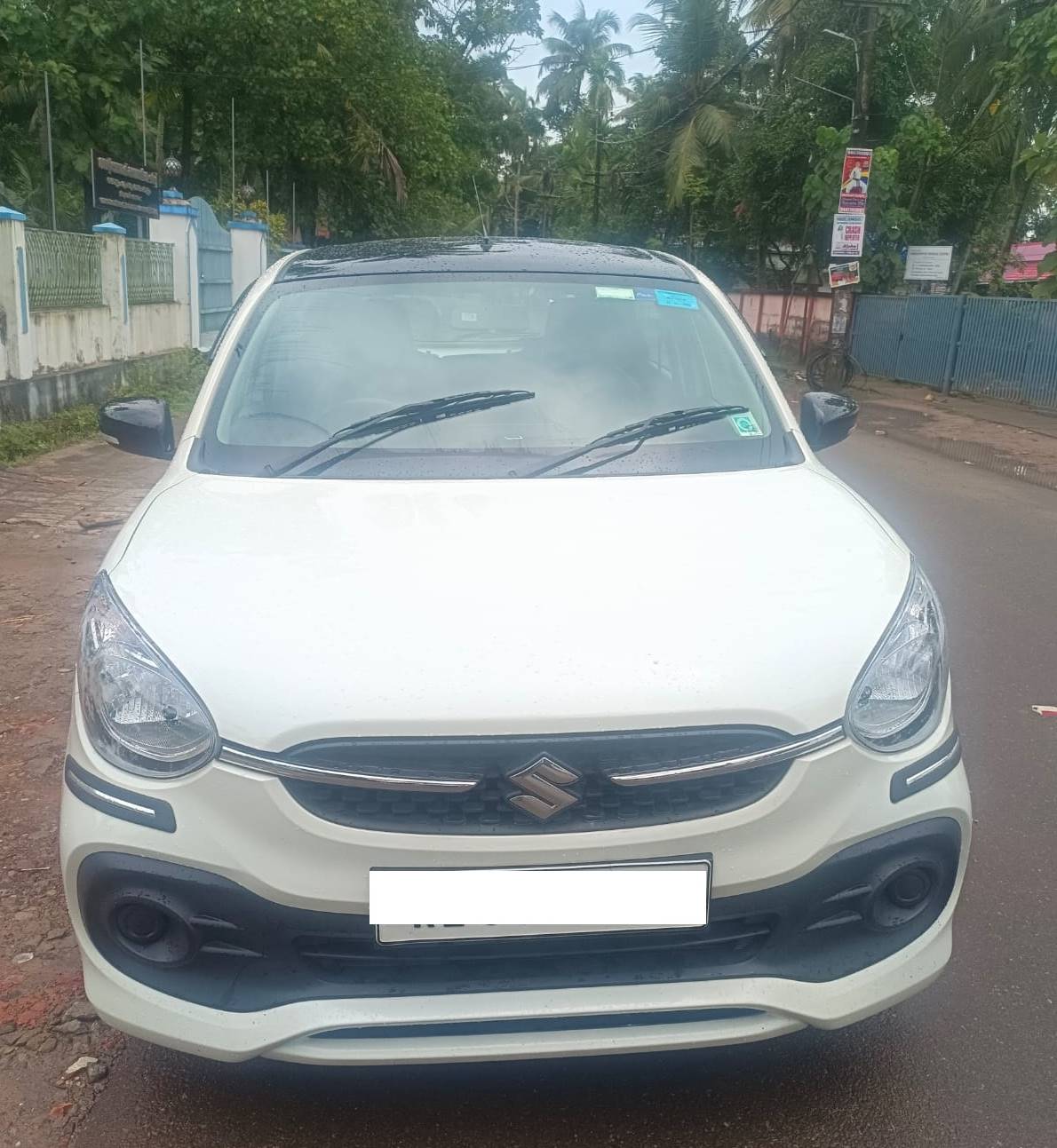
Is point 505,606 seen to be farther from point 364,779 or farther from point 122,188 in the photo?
point 122,188

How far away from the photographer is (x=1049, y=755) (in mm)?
4125

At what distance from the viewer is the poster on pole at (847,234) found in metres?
18.6

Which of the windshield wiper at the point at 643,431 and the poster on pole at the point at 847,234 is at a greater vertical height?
the poster on pole at the point at 847,234

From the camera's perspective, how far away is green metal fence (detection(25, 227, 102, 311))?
439 inches

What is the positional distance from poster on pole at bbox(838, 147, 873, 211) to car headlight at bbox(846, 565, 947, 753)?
1749cm

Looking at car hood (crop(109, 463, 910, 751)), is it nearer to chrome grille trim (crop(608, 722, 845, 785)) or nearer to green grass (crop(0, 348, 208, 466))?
chrome grille trim (crop(608, 722, 845, 785))

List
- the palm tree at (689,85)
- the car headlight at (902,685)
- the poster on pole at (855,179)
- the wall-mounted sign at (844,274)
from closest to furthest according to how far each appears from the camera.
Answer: the car headlight at (902,685), the poster on pole at (855,179), the wall-mounted sign at (844,274), the palm tree at (689,85)

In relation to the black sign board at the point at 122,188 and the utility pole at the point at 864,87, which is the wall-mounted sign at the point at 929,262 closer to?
the utility pole at the point at 864,87

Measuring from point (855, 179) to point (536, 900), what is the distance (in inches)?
721

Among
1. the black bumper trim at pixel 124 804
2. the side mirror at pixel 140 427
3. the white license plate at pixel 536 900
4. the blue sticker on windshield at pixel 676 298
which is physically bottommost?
the white license plate at pixel 536 900

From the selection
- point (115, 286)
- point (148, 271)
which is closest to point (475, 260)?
point (115, 286)

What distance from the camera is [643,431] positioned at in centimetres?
310

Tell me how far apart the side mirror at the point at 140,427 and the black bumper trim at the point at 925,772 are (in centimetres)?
230

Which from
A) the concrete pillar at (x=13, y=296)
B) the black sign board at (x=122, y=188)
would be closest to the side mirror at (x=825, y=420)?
the concrete pillar at (x=13, y=296)
